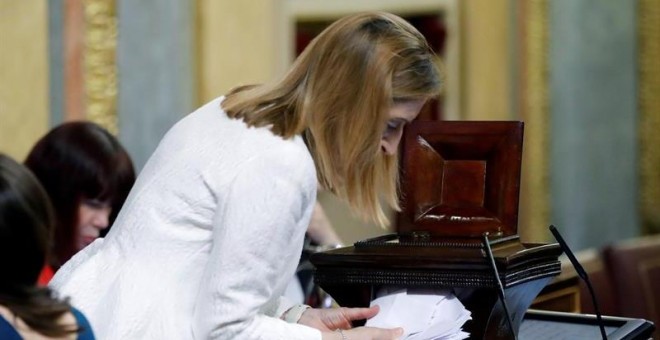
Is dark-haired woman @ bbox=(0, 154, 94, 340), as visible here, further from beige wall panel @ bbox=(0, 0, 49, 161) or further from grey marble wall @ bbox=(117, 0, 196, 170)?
grey marble wall @ bbox=(117, 0, 196, 170)

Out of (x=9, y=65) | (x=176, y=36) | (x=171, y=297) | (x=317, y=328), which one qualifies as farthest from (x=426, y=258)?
(x=176, y=36)

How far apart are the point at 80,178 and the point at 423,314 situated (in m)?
1.27

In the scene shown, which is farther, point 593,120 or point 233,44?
point 593,120

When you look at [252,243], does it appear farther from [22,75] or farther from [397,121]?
[22,75]

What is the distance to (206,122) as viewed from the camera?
2.18m

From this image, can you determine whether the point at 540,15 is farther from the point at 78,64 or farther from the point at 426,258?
the point at 426,258

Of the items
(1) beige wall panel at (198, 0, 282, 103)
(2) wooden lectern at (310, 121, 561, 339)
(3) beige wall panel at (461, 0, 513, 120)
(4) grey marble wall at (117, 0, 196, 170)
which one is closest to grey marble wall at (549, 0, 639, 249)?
(3) beige wall panel at (461, 0, 513, 120)

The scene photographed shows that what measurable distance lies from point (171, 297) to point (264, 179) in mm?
273

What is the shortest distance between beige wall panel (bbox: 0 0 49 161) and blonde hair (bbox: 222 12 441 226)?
190cm

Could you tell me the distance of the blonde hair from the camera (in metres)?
2.09

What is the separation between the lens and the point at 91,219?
3174 mm

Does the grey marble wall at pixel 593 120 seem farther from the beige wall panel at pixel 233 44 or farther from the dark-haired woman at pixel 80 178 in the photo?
the dark-haired woman at pixel 80 178

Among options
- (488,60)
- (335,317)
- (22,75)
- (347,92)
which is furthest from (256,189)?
(488,60)

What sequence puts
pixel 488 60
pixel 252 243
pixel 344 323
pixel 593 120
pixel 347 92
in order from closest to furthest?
1. pixel 252 243
2. pixel 347 92
3. pixel 344 323
4. pixel 488 60
5. pixel 593 120
